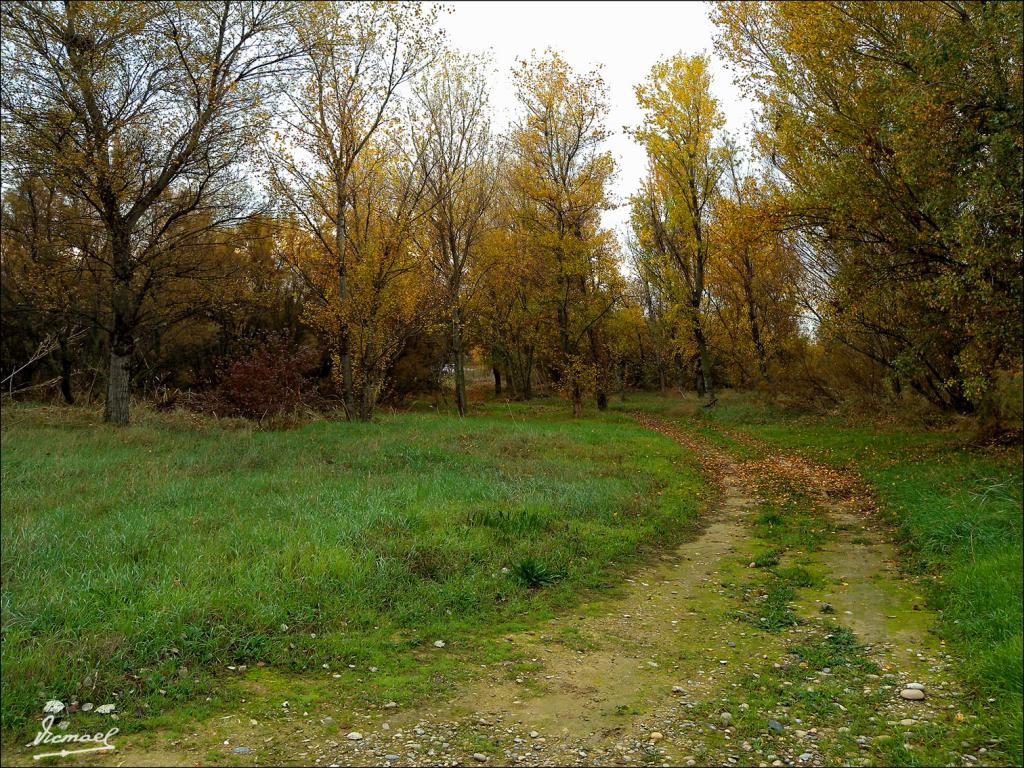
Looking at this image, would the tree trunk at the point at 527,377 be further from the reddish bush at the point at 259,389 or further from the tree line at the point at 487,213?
the reddish bush at the point at 259,389

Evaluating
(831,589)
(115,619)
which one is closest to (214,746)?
(115,619)

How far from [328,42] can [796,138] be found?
1262 cm

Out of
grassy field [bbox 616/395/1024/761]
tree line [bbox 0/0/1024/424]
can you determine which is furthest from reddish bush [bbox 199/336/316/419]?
grassy field [bbox 616/395/1024/761]

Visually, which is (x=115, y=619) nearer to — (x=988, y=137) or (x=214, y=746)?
(x=214, y=746)

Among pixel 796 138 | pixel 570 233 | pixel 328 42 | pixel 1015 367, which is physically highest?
pixel 328 42

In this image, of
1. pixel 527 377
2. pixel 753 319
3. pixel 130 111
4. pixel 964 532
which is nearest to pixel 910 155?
pixel 964 532

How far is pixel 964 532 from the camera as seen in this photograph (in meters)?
7.47

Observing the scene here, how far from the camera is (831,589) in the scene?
683 cm

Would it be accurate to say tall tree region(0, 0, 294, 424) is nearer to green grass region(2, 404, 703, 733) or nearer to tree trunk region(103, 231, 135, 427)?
tree trunk region(103, 231, 135, 427)

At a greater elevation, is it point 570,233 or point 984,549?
point 570,233

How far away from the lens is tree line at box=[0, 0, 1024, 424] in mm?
10477

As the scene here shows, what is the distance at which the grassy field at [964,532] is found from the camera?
4.47 meters

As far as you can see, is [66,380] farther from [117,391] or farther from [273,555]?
[273,555]
